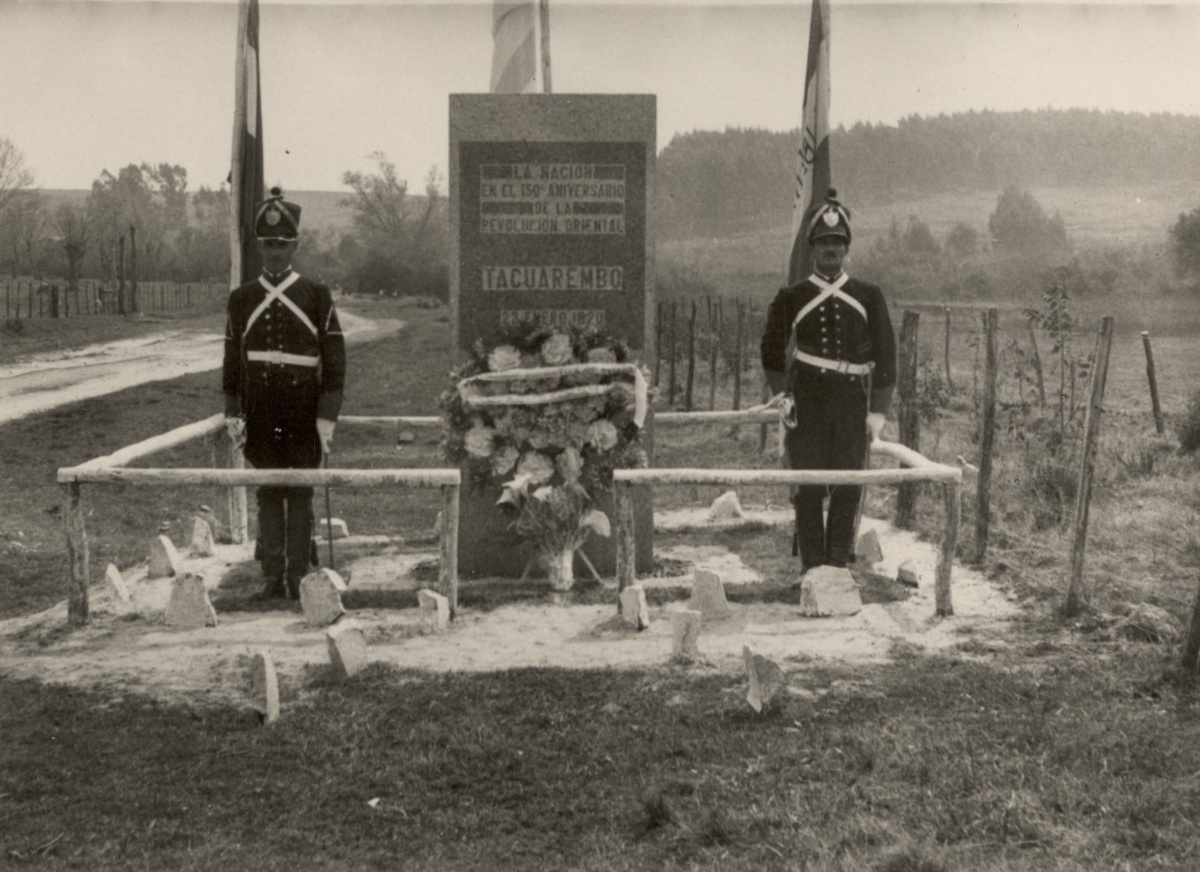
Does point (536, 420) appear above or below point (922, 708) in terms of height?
above

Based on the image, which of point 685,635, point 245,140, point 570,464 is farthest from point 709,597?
point 245,140

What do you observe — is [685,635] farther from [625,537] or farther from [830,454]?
[830,454]

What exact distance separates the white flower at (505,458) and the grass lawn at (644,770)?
1834mm

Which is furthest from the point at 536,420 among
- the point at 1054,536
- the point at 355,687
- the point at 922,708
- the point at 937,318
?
the point at 937,318

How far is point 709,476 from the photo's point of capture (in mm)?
6648

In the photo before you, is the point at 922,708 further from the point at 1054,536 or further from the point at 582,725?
the point at 1054,536

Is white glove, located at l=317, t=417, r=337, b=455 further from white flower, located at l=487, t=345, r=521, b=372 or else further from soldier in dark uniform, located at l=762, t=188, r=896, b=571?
soldier in dark uniform, located at l=762, t=188, r=896, b=571

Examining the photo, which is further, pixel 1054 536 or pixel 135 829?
pixel 1054 536

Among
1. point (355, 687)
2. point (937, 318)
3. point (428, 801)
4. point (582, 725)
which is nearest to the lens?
point (428, 801)

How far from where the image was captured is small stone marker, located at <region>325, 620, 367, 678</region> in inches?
222

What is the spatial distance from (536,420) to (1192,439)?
8958 millimetres

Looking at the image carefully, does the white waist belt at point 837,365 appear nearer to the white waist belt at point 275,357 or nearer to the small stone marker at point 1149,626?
the small stone marker at point 1149,626

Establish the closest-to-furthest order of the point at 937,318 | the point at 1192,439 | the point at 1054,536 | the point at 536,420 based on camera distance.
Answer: the point at 536,420, the point at 1054,536, the point at 1192,439, the point at 937,318

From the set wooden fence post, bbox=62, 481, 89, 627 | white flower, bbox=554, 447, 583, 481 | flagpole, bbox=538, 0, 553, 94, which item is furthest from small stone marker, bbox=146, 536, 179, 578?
flagpole, bbox=538, 0, 553, 94
